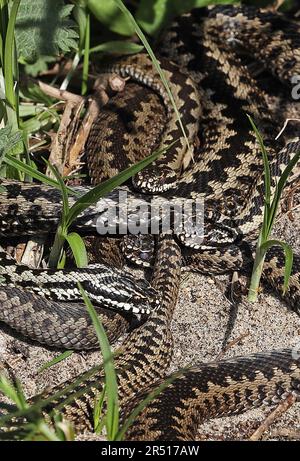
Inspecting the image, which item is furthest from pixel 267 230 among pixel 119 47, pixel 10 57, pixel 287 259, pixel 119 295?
pixel 119 47

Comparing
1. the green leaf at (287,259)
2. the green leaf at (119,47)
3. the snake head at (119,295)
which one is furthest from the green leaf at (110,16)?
the green leaf at (287,259)

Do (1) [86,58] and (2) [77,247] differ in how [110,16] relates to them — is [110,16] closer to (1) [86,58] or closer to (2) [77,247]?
(1) [86,58]

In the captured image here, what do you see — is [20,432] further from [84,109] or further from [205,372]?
[84,109]

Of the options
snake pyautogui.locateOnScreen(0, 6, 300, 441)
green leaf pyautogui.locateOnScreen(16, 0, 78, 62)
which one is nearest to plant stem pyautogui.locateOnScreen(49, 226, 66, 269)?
snake pyautogui.locateOnScreen(0, 6, 300, 441)

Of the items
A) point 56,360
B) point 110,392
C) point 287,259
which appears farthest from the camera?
point 56,360
